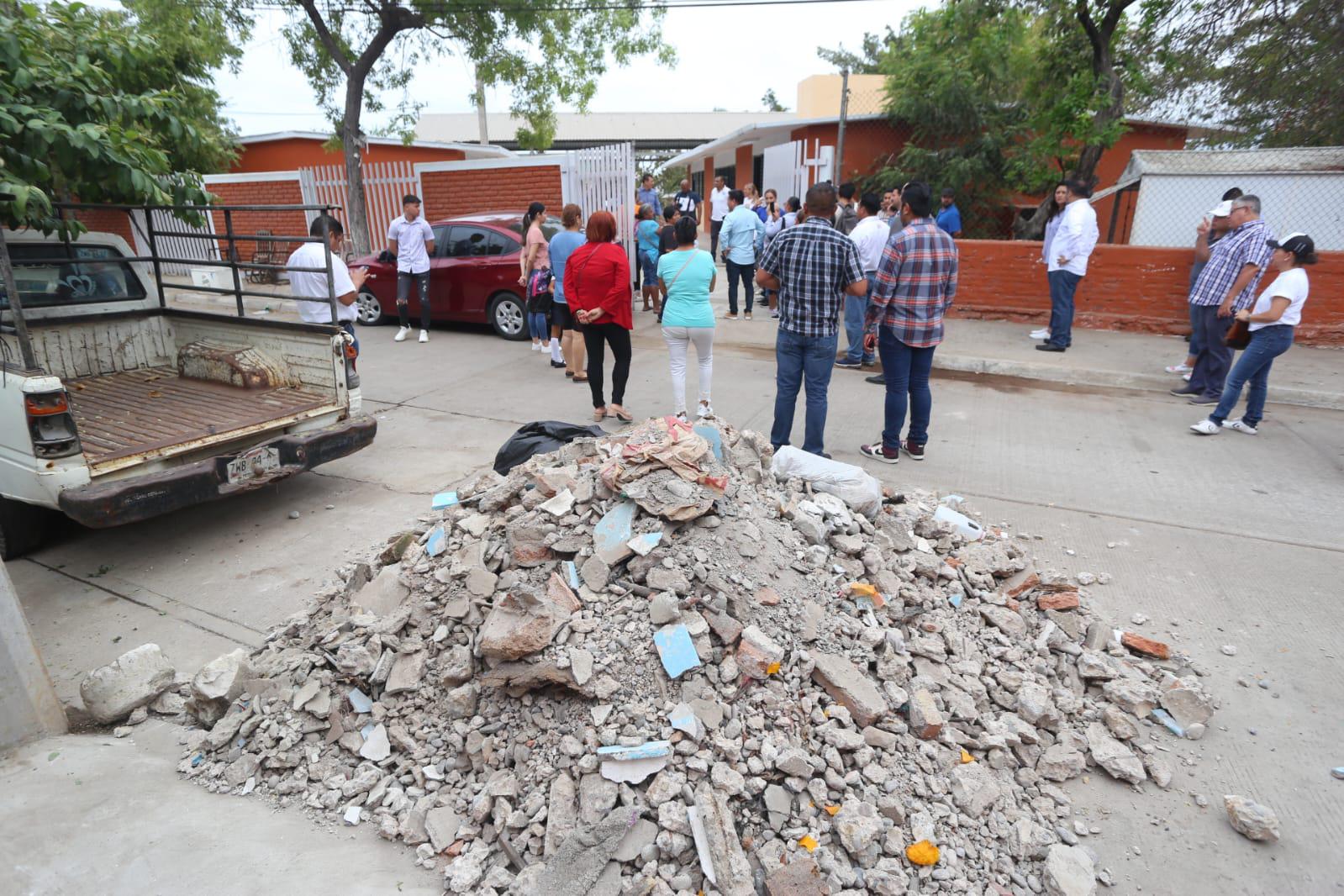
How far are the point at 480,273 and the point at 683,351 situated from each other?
5.31m

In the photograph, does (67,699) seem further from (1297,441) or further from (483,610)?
(1297,441)

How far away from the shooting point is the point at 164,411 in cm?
546

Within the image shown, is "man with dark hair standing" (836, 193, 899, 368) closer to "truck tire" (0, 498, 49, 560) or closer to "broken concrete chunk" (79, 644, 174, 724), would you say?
"broken concrete chunk" (79, 644, 174, 724)

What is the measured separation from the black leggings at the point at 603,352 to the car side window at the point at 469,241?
461 centimetres

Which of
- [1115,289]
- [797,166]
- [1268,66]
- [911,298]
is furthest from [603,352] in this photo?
[1268,66]

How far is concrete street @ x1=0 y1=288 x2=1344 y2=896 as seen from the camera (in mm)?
2623

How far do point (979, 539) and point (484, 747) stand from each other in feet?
9.93

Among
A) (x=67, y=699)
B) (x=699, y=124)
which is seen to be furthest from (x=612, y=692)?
(x=699, y=124)

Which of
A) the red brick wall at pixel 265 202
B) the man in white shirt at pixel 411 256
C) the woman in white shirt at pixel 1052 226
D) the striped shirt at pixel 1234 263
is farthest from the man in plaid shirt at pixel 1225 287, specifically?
the red brick wall at pixel 265 202

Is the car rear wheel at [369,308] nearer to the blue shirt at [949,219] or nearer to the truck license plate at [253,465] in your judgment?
the truck license plate at [253,465]

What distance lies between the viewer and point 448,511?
4.24 metres

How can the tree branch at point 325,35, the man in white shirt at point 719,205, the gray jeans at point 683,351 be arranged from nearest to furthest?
the gray jeans at point 683,351, the tree branch at point 325,35, the man in white shirt at point 719,205

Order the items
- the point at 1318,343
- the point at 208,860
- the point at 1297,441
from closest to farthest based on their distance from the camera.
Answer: the point at 208,860 < the point at 1297,441 < the point at 1318,343

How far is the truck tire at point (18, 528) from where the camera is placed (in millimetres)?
4668
